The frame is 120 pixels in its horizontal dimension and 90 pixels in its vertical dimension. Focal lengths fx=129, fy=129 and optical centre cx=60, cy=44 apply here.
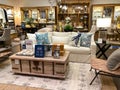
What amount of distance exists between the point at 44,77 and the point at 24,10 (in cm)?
606

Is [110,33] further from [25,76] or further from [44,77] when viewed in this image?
[25,76]

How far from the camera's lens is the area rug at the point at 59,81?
260cm

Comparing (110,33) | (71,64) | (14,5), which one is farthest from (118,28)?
(14,5)

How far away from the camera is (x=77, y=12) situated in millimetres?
7145

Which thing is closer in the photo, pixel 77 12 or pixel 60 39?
pixel 60 39

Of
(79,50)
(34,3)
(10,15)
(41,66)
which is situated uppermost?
(34,3)

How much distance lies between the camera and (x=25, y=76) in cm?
304

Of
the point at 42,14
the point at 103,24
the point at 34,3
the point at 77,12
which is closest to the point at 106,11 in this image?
the point at 77,12

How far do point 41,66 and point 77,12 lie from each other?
4.99 metres

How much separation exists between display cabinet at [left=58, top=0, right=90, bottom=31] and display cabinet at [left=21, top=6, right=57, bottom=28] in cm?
52

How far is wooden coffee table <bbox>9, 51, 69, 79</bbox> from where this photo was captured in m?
2.83

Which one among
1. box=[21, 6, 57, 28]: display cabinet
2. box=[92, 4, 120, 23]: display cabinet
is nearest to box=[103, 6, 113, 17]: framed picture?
box=[92, 4, 120, 23]: display cabinet

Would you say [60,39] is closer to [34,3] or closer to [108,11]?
[108,11]

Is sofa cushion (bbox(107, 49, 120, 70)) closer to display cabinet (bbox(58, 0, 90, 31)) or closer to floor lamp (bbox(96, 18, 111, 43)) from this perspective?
floor lamp (bbox(96, 18, 111, 43))
